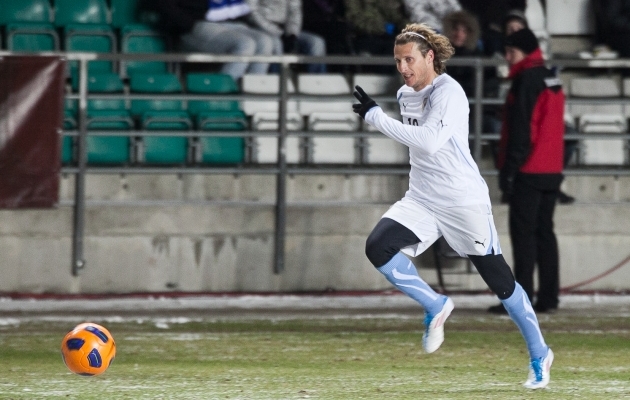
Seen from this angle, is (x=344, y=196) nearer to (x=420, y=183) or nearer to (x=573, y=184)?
(x=573, y=184)

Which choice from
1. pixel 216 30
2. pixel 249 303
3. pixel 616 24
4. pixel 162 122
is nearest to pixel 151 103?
pixel 162 122

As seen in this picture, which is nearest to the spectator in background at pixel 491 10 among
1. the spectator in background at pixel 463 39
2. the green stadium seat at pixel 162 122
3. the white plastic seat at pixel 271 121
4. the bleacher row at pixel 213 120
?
the spectator in background at pixel 463 39

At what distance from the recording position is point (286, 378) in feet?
25.5

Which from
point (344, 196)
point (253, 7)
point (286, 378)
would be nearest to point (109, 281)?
point (344, 196)

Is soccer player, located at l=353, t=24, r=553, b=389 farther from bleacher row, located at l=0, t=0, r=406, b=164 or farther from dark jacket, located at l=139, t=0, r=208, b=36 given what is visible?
dark jacket, located at l=139, t=0, r=208, b=36

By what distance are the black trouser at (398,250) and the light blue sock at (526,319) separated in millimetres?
57

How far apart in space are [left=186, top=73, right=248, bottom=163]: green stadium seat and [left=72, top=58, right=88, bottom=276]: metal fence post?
1120 mm

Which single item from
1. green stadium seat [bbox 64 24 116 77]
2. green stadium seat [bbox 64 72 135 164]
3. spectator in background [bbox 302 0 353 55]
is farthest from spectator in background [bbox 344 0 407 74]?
green stadium seat [bbox 64 72 135 164]

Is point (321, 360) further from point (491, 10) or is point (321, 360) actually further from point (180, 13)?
point (491, 10)

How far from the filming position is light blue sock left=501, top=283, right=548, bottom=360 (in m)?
7.23

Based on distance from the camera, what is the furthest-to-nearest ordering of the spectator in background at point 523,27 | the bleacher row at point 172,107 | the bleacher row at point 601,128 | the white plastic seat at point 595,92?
the white plastic seat at point 595,92 < the bleacher row at point 601,128 < the bleacher row at point 172,107 < the spectator in background at point 523,27

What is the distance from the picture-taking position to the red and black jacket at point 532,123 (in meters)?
10.6

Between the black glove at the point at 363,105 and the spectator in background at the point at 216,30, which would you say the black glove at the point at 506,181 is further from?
the black glove at the point at 363,105

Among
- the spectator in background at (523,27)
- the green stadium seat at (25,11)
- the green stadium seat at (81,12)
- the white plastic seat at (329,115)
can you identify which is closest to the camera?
the spectator in background at (523,27)
